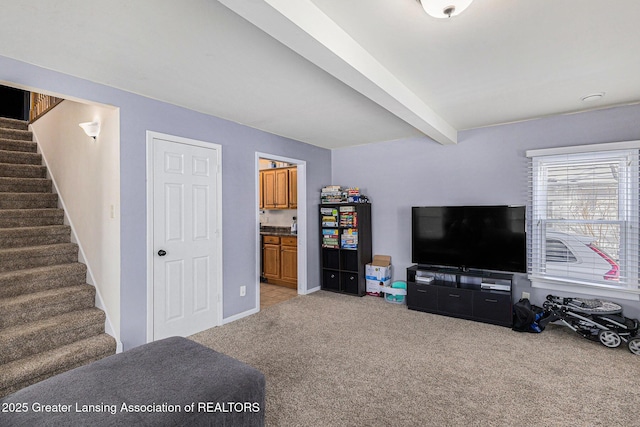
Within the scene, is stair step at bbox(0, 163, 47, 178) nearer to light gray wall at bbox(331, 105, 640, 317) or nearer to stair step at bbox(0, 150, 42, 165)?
stair step at bbox(0, 150, 42, 165)

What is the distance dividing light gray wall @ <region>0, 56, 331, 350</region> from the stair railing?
1611 millimetres

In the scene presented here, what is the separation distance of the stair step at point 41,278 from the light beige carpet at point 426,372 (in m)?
1.41

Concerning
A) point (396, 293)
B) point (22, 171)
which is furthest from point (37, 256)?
point (396, 293)

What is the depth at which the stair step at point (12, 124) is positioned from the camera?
14.7 feet

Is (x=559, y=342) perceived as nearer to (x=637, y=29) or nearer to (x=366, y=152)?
(x=637, y=29)

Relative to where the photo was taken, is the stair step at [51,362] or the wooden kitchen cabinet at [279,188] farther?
the wooden kitchen cabinet at [279,188]

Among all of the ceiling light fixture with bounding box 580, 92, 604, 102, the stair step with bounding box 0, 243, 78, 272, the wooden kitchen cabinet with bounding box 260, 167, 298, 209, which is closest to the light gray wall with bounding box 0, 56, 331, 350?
the wooden kitchen cabinet with bounding box 260, 167, 298, 209

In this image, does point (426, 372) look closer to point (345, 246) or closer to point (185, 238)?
point (345, 246)

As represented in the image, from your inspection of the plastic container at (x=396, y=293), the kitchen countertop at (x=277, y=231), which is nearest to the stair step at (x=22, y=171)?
the kitchen countertop at (x=277, y=231)

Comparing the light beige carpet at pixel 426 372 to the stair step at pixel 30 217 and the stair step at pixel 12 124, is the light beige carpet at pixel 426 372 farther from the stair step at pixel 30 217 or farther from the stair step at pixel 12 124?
the stair step at pixel 12 124

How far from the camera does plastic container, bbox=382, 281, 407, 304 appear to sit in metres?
4.44

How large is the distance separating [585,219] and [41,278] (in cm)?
570

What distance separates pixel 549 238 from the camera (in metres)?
3.74

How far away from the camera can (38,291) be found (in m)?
3.03
